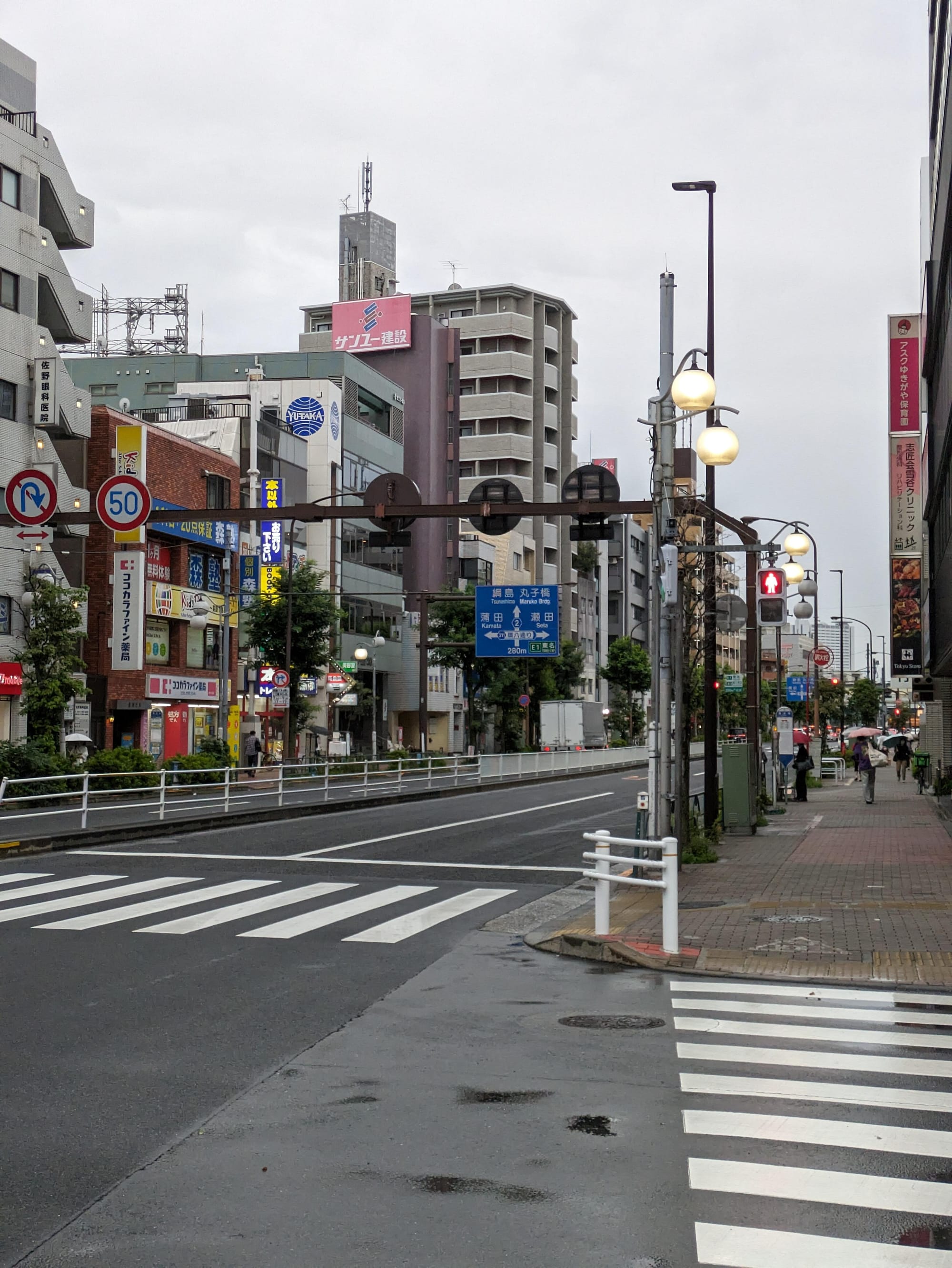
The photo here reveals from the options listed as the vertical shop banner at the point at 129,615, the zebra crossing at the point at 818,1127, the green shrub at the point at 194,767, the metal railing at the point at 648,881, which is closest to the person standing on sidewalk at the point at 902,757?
the green shrub at the point at 194,767

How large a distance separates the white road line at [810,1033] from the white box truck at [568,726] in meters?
63.1

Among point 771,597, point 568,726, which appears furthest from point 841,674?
point 771,597

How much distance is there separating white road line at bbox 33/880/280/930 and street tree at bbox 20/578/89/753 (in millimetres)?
24423

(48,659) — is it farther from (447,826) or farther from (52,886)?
(52,886)

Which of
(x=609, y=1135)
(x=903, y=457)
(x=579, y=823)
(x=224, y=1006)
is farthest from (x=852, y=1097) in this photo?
(x=903, y=457)

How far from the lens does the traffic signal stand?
21.8m

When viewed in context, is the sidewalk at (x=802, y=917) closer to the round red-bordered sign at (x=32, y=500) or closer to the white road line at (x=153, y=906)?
the white road line at (x=153, y=906)

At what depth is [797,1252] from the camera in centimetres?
489

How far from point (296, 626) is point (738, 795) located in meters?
32.7

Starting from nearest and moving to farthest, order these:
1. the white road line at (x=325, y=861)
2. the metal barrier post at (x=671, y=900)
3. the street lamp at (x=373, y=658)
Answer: the metal barrier post at (x=671, y=900) → the white road line at (x=325, y=861) → the street lamp at (x=373, y=658)

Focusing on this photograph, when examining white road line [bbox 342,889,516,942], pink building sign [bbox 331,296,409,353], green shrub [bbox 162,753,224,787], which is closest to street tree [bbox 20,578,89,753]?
green shrub [bbox 162,753,224,787]

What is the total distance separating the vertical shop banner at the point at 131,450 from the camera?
44406 mm

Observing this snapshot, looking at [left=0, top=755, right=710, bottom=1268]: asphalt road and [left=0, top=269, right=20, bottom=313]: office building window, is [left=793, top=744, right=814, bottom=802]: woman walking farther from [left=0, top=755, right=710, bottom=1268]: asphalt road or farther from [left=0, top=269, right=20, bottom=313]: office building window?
[left=0, top=269, right=20, bottom=313]: office building window

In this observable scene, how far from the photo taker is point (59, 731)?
136ft
